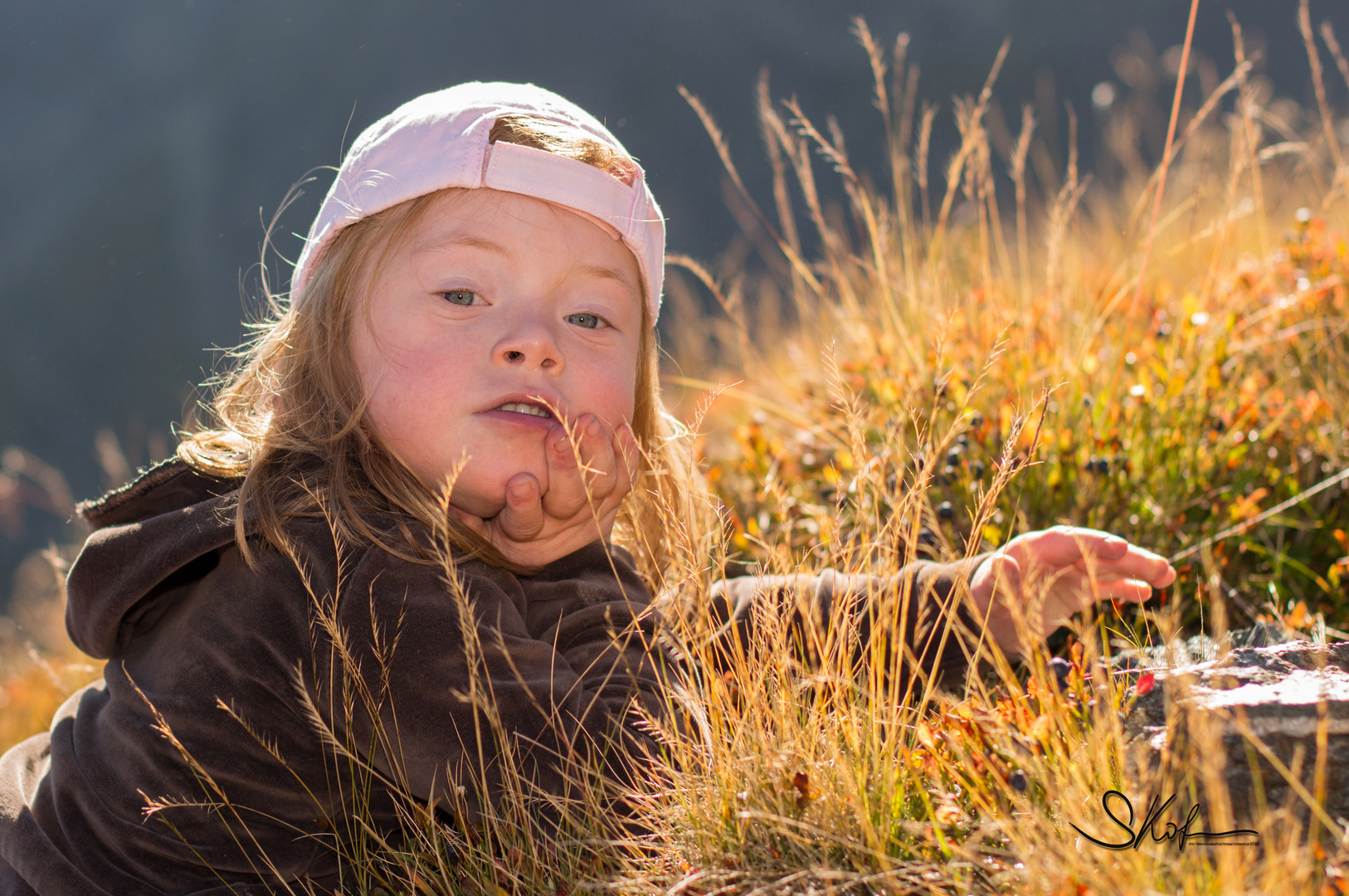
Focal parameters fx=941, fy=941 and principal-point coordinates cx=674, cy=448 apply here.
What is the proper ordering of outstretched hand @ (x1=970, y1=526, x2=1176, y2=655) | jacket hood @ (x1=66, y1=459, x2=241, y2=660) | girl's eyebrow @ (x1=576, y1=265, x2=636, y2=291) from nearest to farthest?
outstretched hand @ (x1=970, y1=526, x2=1176, y2=655)
jacket hood @ (x1=66, y1=459, x2=241, y2=660)
girl's eyebrow @ (x1=576, y1=265, x2=636, y2=291)

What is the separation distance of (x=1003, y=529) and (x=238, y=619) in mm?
1834

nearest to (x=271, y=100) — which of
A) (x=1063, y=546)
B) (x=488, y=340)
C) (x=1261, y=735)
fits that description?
(x=488, y=340)

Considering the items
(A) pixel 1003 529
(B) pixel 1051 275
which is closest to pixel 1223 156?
(B) pixel 1051 275

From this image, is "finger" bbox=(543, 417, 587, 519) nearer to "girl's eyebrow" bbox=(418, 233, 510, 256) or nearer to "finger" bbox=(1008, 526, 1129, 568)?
"girl's eyebrow" bbox=(418, 233, 510, 256)

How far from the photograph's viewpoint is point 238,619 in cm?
177

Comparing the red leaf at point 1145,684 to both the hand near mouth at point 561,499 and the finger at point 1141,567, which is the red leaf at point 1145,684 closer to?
the finger at point 1141,567

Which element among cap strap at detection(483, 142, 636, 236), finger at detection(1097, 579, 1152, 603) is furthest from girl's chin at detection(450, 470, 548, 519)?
finger at detection(1097, 579, 1152, 603)

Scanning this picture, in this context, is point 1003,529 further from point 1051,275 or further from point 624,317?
point 624,317

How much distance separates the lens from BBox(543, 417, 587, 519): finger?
75.6 inches

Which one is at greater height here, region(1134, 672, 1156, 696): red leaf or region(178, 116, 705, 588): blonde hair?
region(178, 116, 705, 588): blonde hair

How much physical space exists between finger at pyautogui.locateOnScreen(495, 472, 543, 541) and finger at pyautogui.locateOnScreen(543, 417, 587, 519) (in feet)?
0.11

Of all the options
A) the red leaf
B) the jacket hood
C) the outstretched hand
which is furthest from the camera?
the jacket hood

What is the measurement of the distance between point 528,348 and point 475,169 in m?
0.45

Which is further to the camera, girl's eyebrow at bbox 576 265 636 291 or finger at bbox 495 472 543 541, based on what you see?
girl's eyebrow at bbox 576 265 636 291
